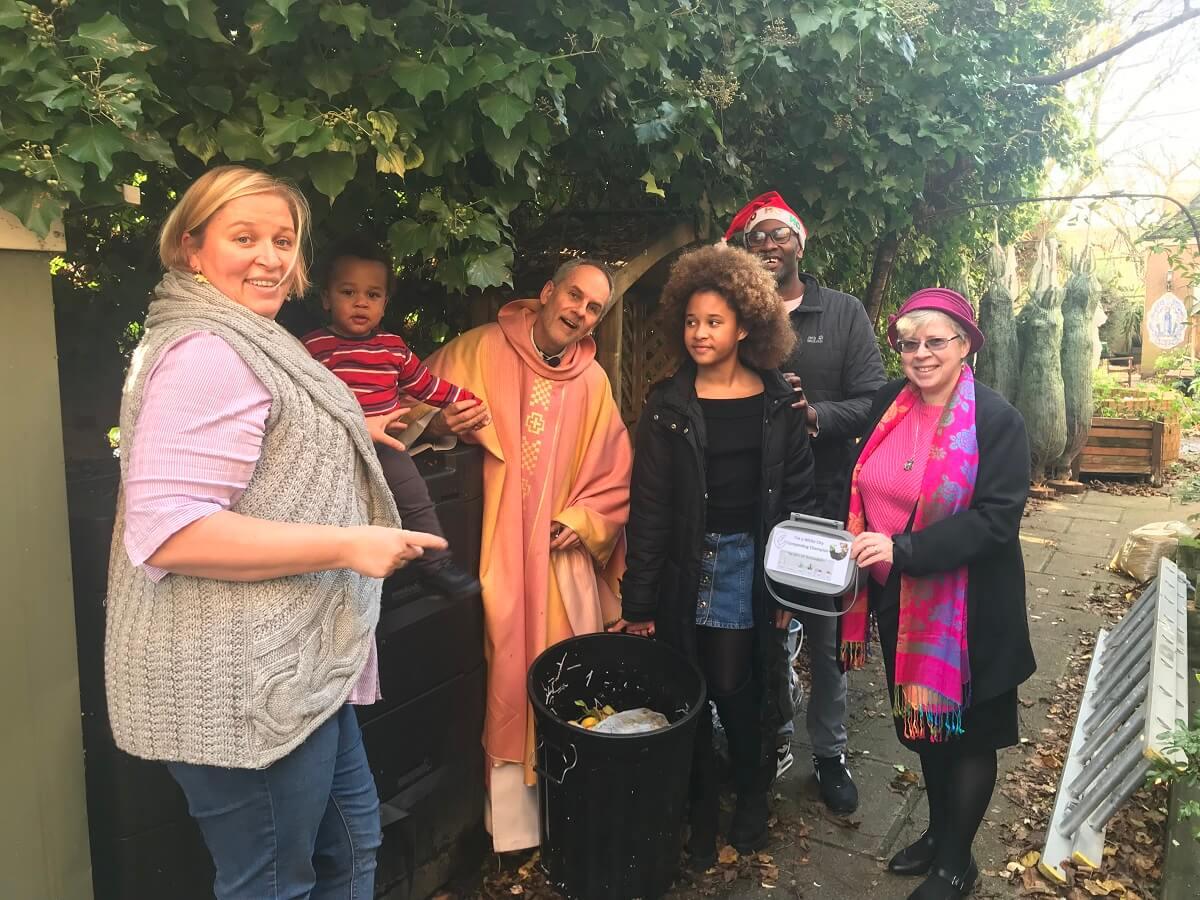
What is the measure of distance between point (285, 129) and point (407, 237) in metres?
0.53

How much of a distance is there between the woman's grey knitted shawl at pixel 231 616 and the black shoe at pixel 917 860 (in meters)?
2.30

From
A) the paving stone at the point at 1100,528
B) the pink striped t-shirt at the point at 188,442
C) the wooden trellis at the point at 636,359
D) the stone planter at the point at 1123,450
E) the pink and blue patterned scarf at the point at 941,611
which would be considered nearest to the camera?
the pink striped t-shirt at the point at 188,442

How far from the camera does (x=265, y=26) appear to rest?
1.81 metres

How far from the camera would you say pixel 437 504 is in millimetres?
2561

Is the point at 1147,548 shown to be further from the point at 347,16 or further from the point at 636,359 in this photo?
the point at 347,16

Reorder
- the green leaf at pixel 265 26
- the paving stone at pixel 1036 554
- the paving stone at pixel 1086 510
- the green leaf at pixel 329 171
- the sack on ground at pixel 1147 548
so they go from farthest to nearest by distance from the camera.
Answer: the paving stone at pixel 1086 510, the paving stone at pixel 1036 554, the sack on ground at pixel 1147 548, the green leaf at pixel 329 171, the green leaf at pixel 265 26

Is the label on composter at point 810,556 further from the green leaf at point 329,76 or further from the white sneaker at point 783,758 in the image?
the green leaf at point 329,76

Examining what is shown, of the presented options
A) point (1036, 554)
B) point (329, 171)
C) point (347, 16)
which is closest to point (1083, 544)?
point (1036, 554)

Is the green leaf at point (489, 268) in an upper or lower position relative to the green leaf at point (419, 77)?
lower

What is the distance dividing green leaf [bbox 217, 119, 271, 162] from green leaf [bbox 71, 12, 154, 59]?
39 cm

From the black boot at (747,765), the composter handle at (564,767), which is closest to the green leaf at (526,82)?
the composter handle at (564,767)

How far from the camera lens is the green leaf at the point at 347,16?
1886 millimetres

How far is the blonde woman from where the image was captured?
1.33m

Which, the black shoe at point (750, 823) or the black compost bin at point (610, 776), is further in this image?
the black shoe at point (750, 823)
